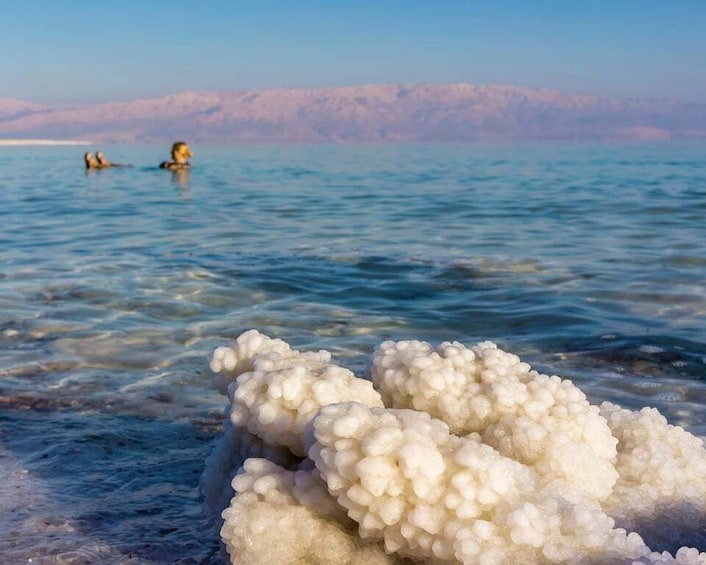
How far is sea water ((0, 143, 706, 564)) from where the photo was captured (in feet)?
11.6

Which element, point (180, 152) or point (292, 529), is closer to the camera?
point (292, 529)

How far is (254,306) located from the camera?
26.0 ft

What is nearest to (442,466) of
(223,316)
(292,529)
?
(292,529)

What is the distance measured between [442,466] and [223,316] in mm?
5266

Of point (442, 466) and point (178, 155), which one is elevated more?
point (442, 466)

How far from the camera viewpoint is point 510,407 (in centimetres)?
294

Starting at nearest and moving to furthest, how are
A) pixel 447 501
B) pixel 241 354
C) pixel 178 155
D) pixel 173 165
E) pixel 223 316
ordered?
1. pixel 447 501
2. pixel 241 354
3. pixel 223 316
4. pixel 178 155
5. pixel 173 165

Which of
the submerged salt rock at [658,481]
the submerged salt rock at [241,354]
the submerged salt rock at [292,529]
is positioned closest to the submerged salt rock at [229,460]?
the submerged salt rock at [241,354]

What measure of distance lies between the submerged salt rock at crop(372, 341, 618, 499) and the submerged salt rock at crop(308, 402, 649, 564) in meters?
0.37

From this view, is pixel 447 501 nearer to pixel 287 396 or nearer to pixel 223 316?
pixel 287 396

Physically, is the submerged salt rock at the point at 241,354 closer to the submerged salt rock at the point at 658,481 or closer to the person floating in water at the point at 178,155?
the submerged salt rock at the point at 658,481

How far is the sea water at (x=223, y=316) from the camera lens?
3.55 m

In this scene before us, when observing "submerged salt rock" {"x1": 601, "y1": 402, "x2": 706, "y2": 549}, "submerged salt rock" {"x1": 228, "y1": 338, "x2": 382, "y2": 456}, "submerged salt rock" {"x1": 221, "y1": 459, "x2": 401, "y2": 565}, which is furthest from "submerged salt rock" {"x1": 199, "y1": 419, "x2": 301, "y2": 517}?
"submerged salt rock" {"x1": 601, "y1": 402, "x2": 706, "y2": 549}

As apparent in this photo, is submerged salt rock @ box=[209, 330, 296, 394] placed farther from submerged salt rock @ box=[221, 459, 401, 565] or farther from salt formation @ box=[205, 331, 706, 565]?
submerged salt rock @ box=[221, 459, 401, 565]
